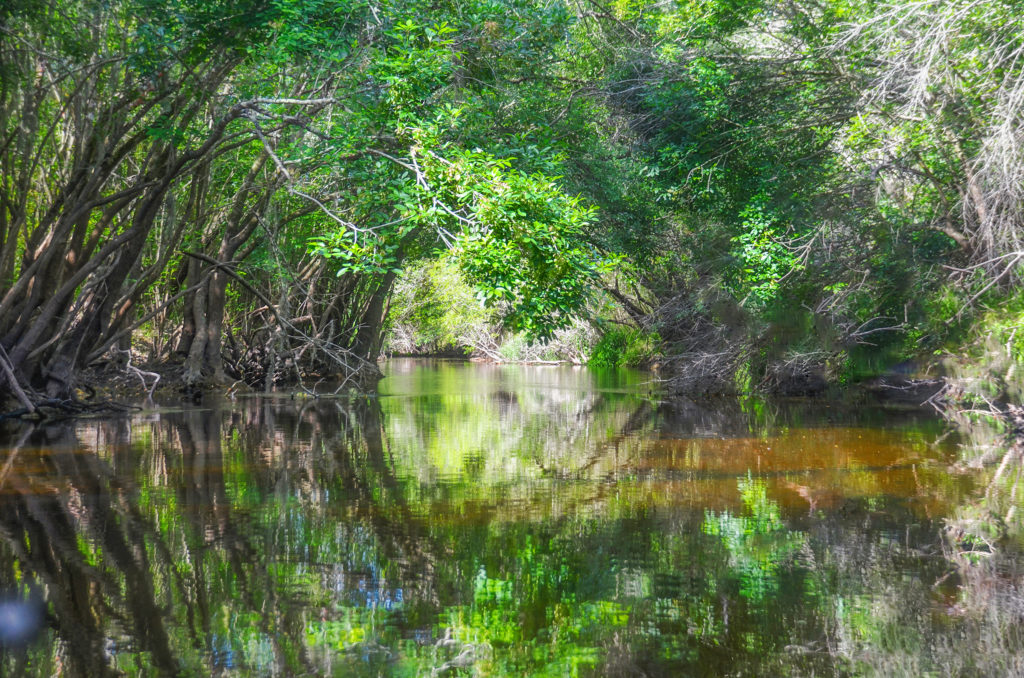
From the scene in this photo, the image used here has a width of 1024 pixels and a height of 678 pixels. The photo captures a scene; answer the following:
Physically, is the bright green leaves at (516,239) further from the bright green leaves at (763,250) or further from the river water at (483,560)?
the bright green leaves at (763,250)

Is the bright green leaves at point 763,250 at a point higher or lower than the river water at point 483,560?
higher

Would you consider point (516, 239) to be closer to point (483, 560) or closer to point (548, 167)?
point (548, 167)

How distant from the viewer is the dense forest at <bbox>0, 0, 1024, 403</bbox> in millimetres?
11086

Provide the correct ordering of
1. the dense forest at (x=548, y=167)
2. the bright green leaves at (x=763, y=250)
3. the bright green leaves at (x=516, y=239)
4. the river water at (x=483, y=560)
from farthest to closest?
1. the bright green leaves at (x=763, y=250)
2. the dense forest at (x=548, y=167)
3. the bright green leaves at (x=516, y=239)
4. the river water at (x=483, y=560)

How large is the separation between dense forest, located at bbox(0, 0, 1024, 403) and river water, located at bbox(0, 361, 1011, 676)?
96.3 inches

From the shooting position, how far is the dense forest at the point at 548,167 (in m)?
11.1

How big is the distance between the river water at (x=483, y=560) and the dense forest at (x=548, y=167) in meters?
2.45

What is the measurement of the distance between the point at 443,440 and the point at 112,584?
7.99 meters

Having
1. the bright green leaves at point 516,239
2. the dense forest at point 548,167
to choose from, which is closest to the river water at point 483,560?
the bright green leaves at point 516,239

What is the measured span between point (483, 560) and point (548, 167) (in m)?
8.11

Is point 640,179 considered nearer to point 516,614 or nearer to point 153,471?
point 153,471

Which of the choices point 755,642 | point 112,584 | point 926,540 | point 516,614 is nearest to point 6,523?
point 112,584

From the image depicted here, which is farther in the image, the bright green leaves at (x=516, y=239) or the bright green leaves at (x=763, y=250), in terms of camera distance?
the bright green leaves at (x=763, y=250)

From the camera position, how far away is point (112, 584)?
17.4 ft
